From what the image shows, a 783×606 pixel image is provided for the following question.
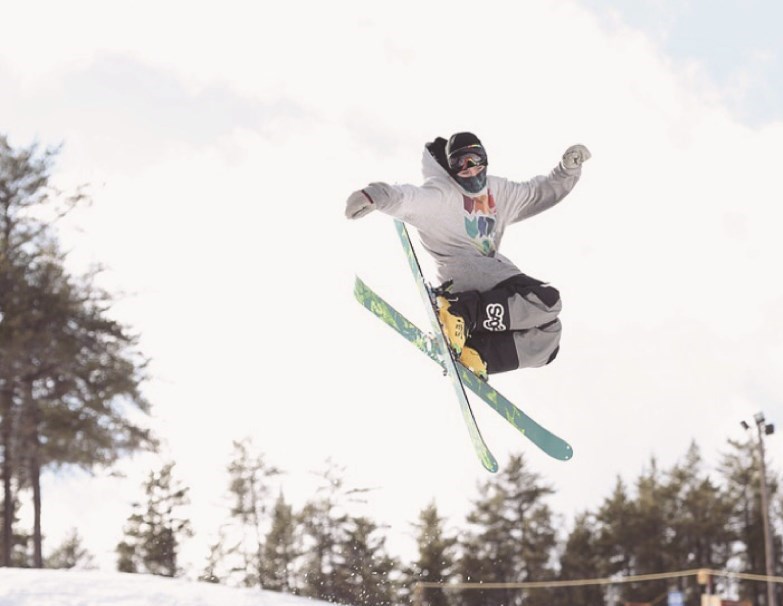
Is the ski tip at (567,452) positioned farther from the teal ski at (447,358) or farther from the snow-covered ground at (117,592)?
the snow-covered ground at (117,592)

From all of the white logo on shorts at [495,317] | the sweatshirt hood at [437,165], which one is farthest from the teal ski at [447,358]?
the sweatshirt hood at [437,165]

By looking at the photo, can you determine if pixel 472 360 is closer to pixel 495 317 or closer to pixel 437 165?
pixel 495 317

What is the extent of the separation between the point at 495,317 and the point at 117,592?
2.81 m

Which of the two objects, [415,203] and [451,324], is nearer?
[415,203]

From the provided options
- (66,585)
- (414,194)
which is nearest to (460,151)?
(414,194)

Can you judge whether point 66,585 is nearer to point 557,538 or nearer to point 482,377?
point 482,377

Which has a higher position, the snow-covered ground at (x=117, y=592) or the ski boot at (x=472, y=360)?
the ski boot at (x=472, y=360)

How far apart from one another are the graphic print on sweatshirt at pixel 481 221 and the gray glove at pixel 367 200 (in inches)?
34.7

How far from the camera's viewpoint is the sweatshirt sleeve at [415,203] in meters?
6.74

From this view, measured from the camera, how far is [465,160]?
7.31m

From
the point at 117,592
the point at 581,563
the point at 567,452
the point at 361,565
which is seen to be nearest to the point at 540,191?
the point at 567,452

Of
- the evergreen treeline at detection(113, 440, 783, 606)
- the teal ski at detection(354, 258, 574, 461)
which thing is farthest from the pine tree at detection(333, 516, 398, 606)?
the teal ski at detection(354, 258, 574, 461)

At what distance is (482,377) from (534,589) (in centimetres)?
3163

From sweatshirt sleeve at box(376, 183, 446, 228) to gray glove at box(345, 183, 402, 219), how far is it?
0.04 feet
